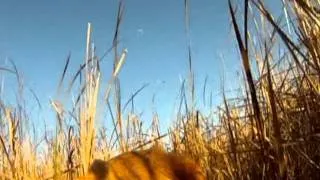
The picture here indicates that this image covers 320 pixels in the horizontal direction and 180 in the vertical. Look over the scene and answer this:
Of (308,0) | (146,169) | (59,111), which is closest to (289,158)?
(308,0)

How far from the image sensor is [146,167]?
1.39 meters

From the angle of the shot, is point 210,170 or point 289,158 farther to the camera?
point 210,170

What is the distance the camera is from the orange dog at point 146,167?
4.32ft

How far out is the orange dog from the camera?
51.8 inches

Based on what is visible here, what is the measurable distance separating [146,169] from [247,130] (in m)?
1.26

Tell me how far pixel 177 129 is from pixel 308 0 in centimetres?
185

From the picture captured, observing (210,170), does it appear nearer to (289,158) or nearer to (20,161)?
(289,158)

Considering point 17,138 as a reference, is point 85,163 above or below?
below

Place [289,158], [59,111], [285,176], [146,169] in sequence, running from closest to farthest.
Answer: [146,169] < [285,176] < [289,158] < [59,111]

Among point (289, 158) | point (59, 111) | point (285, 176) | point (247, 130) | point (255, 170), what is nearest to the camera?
point (285, 176)

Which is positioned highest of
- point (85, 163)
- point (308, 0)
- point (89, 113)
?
point (308, 0)

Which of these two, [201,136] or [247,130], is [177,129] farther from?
[247,130]

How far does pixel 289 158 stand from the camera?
185cm

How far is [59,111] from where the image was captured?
238cm
